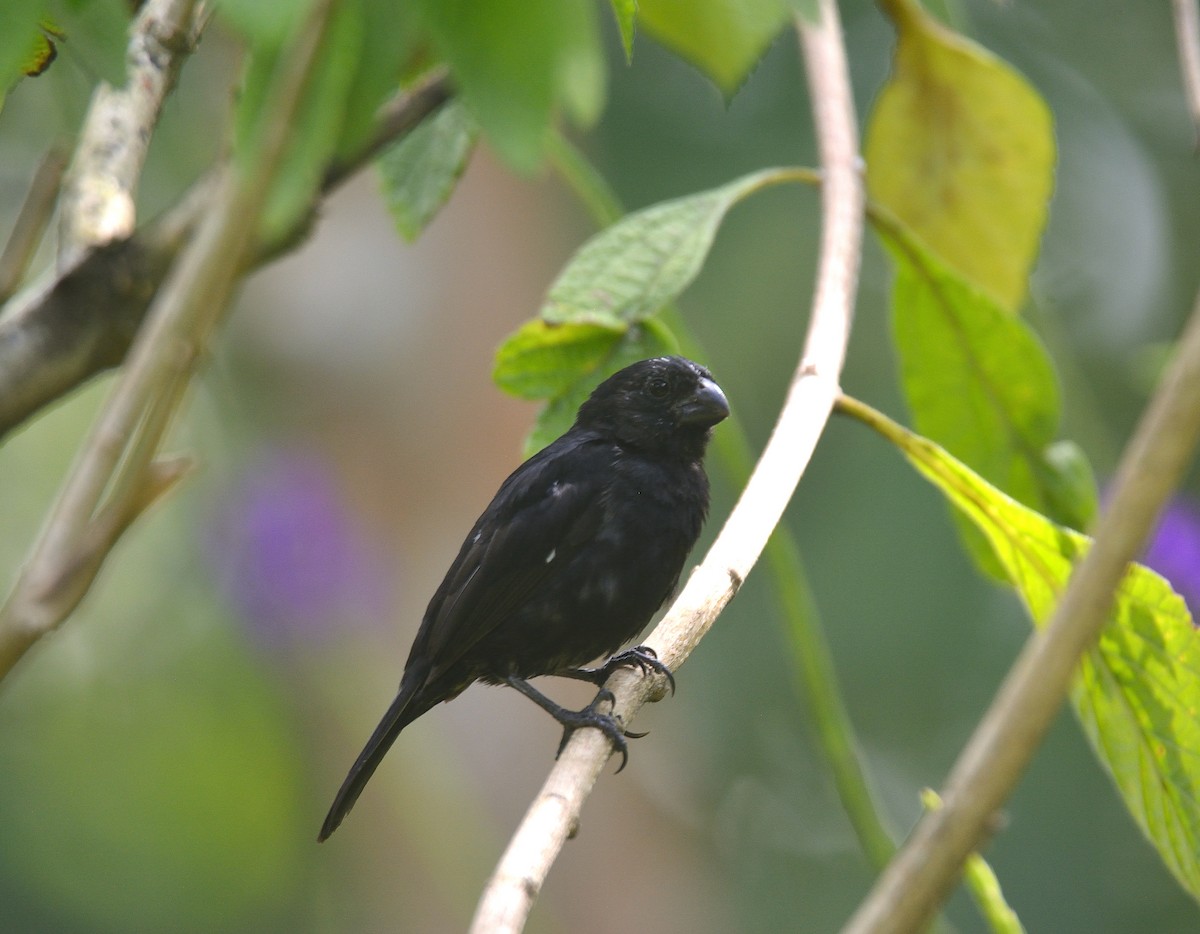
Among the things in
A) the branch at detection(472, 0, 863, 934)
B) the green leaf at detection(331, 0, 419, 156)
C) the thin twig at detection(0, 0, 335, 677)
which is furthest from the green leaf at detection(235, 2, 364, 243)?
the branch at detection(472, 0, 863, 934)

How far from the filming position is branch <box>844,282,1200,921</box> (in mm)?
790

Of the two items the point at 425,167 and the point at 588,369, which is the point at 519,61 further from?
the point at 425,167

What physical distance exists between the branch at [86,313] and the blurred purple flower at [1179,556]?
2216mm

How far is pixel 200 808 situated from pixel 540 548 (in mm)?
5275

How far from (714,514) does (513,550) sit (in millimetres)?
5711

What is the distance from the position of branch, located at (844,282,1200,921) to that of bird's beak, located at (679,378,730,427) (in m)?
2.27

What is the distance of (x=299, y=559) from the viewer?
610cm

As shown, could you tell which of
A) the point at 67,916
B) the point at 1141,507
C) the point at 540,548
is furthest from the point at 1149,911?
the point at 1141,507

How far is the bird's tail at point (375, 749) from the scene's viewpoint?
269cm

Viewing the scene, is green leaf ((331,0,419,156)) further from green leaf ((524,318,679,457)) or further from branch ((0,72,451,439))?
green leaf ((524,318,679,457))

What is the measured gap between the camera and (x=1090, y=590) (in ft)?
2.79

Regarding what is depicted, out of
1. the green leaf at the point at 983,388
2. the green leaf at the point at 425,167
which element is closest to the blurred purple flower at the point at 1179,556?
the green leaf at the point at 983,388

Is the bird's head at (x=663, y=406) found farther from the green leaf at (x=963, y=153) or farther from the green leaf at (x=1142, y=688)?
the green leaf at (x=1142, y=688)

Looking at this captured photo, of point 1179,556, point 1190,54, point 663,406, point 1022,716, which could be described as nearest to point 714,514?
point 1179,556
